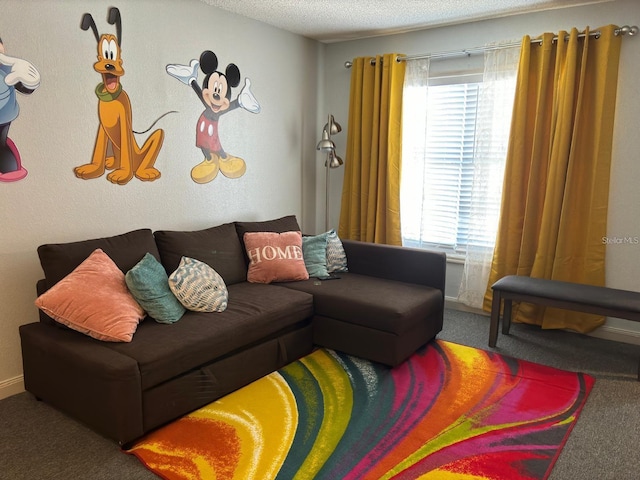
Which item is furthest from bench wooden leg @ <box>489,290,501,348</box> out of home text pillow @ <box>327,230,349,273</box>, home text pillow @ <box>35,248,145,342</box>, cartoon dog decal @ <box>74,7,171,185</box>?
cartoon dog decal @ <box>74,7,171,185</box>

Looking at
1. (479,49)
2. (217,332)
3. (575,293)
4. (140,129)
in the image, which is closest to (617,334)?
(575,293)

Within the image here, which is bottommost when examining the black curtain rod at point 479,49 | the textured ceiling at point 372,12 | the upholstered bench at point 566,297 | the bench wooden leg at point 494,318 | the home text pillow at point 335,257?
the bench wooden leg at point 494,318

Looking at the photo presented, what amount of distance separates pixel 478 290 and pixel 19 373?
3.37m

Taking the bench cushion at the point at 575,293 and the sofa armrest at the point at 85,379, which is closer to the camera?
the sofa armrest at the point at 85,379

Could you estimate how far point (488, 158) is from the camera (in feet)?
13.7

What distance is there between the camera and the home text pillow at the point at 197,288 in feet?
9.64

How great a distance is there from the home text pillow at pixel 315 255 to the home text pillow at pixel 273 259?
0.07 metres

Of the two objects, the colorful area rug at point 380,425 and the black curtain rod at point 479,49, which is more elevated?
the black curtain rod at point 479,49

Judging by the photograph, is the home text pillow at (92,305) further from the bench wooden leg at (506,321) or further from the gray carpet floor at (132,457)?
the bench wooden leg at (506,321)

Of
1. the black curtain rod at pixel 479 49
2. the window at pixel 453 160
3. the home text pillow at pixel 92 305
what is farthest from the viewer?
the window at pixel 453 160

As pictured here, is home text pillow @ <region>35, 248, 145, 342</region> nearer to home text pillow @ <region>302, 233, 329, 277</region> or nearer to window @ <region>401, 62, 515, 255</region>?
home text pillow @ <region>302, 233, 329, 277</region>

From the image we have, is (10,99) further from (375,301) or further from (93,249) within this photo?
(375,301)

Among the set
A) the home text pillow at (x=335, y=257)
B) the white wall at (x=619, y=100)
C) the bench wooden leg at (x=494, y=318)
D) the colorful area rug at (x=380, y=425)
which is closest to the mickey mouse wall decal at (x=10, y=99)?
the colorful area rug at (x=380, y=425)

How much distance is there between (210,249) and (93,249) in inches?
32.8
